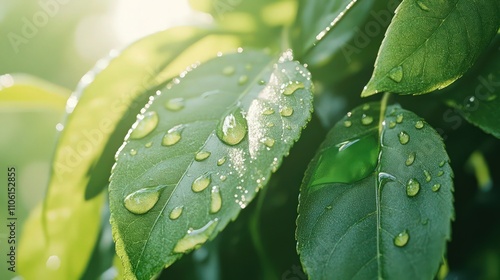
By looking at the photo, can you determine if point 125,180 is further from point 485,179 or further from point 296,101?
point 485,179

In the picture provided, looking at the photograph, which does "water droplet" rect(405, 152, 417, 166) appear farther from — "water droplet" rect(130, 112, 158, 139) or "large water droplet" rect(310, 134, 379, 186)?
"water droplet" rect(130, 112, 158, 139)

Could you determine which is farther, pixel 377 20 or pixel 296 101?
pixel 377 20

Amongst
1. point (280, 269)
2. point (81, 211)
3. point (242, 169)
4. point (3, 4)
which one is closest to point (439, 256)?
point (242, 169)

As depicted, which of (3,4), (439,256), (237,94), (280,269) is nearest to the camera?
(439,256)

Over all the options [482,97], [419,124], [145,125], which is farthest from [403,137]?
[145,125]

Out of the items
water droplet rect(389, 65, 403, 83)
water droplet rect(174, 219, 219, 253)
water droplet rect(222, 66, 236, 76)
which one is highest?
water droplet rect(222, 66, 236, 76)

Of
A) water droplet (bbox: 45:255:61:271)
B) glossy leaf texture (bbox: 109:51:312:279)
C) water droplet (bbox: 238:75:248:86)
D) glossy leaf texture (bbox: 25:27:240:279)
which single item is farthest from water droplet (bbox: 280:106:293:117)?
water droplet (bbox: 45:255:61:271)

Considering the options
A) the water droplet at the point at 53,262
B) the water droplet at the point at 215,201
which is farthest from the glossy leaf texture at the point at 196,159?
the water droplet at the point at 53,262
